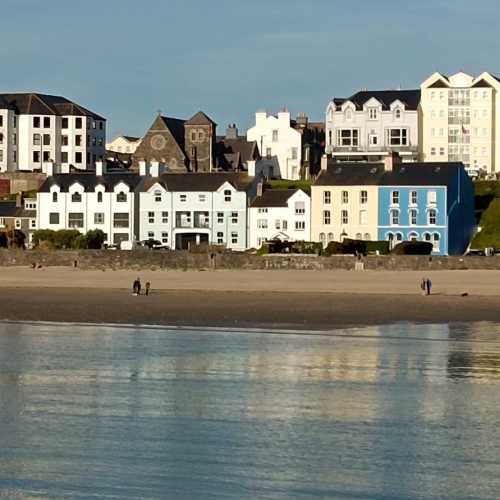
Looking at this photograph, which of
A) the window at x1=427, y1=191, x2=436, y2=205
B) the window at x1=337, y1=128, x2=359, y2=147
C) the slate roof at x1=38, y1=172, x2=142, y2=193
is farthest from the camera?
the window at x1=337, y1=128, x2=359, y2=147

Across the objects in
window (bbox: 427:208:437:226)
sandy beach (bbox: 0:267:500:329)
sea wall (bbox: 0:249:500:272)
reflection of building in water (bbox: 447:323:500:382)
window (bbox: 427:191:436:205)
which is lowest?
reflection of building in water (bbox: 447:323:500:382)

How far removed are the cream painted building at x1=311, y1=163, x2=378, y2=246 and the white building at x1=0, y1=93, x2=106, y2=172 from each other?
25.0 m

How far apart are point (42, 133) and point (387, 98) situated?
74.1ft

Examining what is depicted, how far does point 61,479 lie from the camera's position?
504 inches

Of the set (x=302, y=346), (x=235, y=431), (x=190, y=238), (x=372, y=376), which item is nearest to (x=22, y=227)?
(x=190, y=238)

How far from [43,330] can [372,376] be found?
1024 centimetres

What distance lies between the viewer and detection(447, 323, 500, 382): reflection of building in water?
20.5m

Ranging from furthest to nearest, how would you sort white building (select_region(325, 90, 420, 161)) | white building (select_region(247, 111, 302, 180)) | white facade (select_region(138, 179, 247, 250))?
white building (select_region(247, 111, 302, 180)) < white building (select_region(325, 90, 420, 161)) < white facade (select_region(138, 179, 247, 250))

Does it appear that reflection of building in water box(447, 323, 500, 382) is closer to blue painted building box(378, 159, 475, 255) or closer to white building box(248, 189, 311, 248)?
blue painted building box(378, 159, 475, 255)

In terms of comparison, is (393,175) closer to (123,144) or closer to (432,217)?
(432,217)

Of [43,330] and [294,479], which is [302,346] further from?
[294,479]

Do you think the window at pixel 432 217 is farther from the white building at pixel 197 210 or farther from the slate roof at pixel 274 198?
the white building at pixel 197 210

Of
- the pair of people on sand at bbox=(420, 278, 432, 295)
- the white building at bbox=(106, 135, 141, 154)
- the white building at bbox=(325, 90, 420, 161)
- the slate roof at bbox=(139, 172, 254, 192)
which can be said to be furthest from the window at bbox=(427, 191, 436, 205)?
the white building at bbox=(106, 135, 141, 154)

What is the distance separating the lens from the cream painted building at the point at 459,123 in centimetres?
7000
